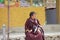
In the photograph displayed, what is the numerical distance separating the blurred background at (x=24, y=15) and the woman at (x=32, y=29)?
2.86 metres

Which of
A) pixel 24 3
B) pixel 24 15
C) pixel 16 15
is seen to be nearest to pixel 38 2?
pixel 24 3

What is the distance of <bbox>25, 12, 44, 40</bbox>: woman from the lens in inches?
377

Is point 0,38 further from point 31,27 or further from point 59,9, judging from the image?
point 59,9

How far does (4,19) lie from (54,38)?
233 centimetres

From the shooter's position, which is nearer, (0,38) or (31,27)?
(31,27)

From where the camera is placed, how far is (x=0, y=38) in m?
11.9

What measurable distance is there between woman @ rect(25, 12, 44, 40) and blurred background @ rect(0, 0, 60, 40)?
2.86 meters

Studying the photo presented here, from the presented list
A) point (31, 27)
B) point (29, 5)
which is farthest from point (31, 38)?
point (29, 5)

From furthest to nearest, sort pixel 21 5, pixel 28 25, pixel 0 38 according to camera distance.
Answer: pixel 21 5 < pixel 0 38 < pixel 28 25

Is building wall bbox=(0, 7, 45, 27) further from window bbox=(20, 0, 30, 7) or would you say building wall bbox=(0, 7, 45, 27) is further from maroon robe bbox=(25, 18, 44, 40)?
maroon robe bbox=(25, 18, 44, 40)

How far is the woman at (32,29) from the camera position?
9571 millimetres

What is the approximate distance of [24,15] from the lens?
13602 mm

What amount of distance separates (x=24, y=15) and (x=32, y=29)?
4021 millimetres

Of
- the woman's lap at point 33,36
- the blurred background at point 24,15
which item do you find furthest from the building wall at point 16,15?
the woman's lap at point 33,36
